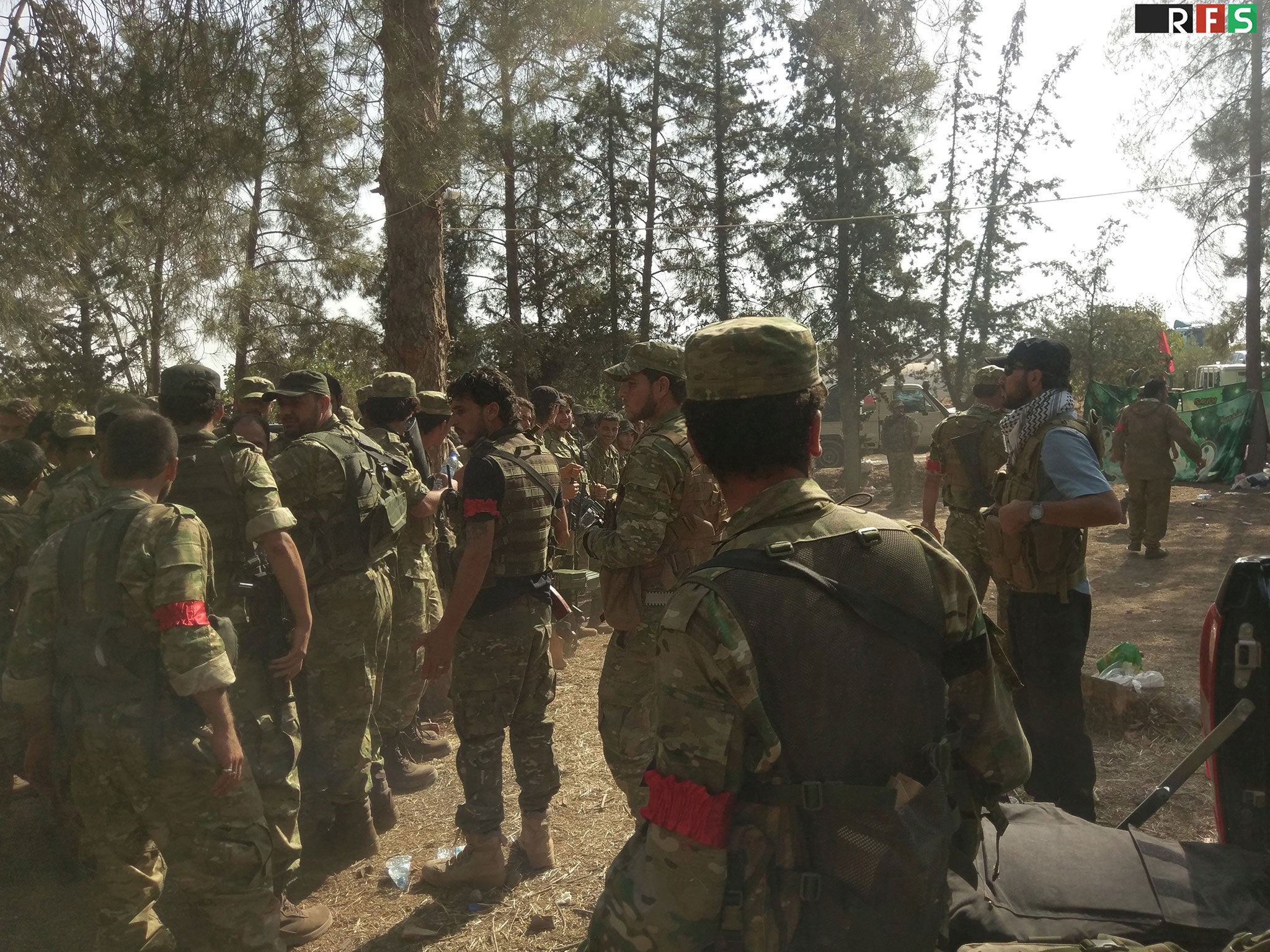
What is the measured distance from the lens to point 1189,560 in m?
10.9

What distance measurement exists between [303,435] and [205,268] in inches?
107

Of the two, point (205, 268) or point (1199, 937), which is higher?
point (205, 268)

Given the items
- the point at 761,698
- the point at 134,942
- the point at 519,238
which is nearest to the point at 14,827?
the point at 134,942

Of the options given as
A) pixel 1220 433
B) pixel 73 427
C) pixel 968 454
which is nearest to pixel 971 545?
pixel 968 454

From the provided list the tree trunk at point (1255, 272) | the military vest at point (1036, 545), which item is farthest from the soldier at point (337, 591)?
the tree trunk at point (1255, 272)

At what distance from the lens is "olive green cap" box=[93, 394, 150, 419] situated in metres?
4.35

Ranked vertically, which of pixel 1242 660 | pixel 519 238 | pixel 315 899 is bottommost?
pixel 315 899

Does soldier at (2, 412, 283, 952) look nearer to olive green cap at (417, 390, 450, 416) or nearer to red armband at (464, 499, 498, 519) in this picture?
red armband at (464, 499, 498, 519)

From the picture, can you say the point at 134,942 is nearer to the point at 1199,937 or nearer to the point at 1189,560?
the point at 1199,937

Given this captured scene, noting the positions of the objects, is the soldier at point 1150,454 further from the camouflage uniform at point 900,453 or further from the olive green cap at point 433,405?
the olive green cap at point 433,405

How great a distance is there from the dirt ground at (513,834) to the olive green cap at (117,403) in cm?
206

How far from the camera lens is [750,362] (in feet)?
5.82

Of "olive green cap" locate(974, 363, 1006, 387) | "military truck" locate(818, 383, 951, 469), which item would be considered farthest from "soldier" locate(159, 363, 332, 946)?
"military truck" locate(818, 383, 951, 469)

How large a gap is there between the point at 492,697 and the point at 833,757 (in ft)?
8.47
